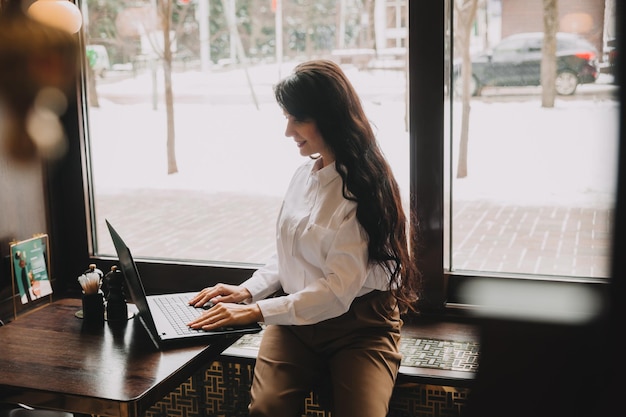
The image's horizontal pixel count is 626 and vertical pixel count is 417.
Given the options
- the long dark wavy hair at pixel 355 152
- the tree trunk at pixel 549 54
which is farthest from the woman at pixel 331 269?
the tree trunk at pixel 549 54

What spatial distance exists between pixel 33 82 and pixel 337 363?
1670mm

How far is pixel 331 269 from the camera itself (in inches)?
81.0

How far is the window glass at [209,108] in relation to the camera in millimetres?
2586

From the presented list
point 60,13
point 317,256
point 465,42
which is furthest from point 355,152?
point 60,13

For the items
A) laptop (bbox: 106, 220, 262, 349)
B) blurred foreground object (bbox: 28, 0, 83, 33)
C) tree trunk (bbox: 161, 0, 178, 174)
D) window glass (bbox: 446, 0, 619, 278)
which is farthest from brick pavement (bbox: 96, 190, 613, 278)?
blurred foreground object (bbox: 28, 0, 83, 33)

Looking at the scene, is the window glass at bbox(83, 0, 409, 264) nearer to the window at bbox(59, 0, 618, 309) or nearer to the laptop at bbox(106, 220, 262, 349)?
the window at bbox(59, 0, 618, 309)

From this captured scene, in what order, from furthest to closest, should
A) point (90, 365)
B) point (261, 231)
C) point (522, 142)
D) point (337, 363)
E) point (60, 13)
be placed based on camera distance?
point (261, 231) → point (60, 13) → point (522, 142) → point (337, 363) → point (90, 365)

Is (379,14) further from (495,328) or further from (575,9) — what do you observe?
(495,328)

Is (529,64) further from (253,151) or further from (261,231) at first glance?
(261,231)

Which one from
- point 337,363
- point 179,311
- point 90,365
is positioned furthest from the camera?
point 179,311

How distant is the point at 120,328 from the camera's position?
2.22 meters

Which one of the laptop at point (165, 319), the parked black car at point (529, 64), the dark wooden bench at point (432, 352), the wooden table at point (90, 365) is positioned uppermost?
the parked black car at point (529, 64)

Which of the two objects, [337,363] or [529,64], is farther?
[529,64]

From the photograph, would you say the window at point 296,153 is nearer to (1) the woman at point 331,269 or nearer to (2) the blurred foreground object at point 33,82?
(2) the blurred foreground object at point 33,82
